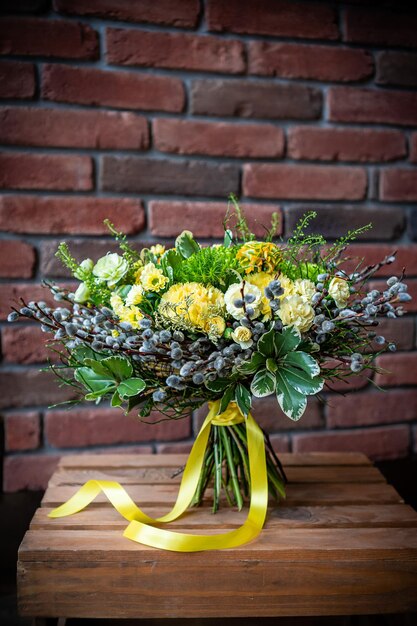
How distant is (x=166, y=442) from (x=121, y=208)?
0.50 meters

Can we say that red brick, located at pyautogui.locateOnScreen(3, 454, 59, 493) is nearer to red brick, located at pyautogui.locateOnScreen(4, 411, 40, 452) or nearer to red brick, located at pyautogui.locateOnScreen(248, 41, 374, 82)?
red brick, located at pyautogui.locateOnScreen(4, 411, 40, 452)

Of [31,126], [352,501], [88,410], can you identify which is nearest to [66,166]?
[31,126]

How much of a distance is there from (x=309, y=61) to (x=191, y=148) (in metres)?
0.32

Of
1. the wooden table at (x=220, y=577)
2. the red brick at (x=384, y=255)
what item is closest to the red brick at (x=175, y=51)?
the red brick at (x=384, y=255)

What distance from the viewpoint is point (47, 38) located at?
1.11 metres

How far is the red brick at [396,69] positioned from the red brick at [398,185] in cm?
19

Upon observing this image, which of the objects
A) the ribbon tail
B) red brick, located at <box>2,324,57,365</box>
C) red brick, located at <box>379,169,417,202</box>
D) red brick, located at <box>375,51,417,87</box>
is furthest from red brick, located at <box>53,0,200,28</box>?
the ribbon tail

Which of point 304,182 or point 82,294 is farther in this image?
point 304,182

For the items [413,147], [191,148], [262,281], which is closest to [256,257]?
[262,281]

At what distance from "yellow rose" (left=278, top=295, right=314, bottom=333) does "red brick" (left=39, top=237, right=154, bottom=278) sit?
1.68ft

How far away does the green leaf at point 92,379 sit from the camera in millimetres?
835

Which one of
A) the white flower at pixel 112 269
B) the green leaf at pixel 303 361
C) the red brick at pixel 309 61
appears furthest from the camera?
the red brick at pixel 309 61

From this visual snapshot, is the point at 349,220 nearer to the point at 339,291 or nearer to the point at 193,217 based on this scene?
the point at 193,217

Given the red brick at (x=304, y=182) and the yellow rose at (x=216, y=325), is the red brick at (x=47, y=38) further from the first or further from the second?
the yellow rose at (x=216, y=325)
